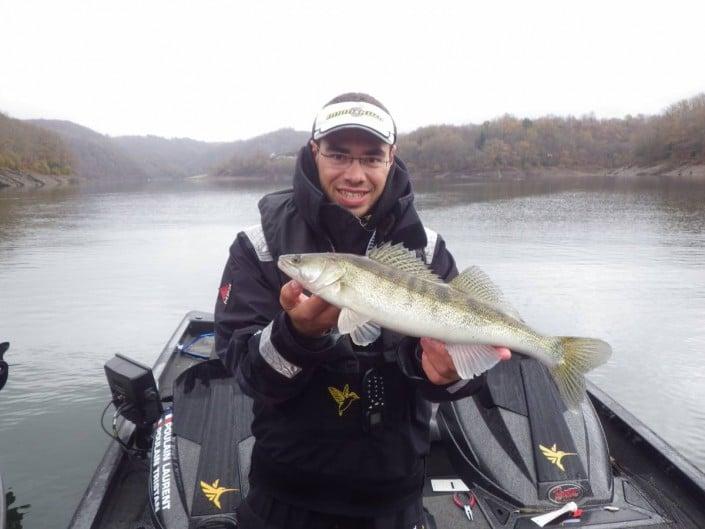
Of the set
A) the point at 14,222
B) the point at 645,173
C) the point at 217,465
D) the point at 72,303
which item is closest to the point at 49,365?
the point at 72,303

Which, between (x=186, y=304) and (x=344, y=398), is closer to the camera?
(x=344, y=398)

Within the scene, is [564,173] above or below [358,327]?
above

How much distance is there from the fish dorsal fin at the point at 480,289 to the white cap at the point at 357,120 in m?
0.82

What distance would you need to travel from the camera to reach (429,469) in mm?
4930

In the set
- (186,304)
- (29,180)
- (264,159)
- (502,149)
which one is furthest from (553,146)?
(186,304)

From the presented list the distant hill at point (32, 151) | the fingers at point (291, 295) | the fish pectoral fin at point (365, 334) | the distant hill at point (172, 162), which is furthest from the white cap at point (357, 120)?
the distant hill at point (172, 162)

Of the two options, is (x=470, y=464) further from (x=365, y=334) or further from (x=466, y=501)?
(x=365, y=334)

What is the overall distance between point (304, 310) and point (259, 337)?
30cm

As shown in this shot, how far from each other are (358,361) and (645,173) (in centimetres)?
10777

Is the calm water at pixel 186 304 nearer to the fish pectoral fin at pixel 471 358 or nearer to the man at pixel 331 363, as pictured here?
the man at pixel 331 363

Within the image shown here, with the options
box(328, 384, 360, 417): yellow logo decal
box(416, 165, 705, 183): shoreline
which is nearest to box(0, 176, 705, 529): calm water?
box(328, 384, 360, 417): yellow logo decal

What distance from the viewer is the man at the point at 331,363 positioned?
2.42m

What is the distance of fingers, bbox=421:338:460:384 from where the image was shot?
8.26 feet

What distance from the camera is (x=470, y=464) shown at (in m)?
4.38
